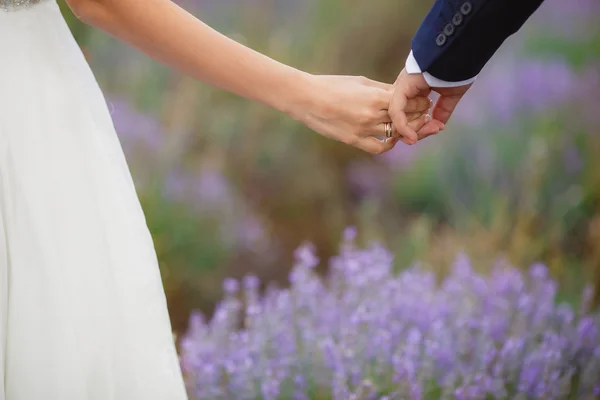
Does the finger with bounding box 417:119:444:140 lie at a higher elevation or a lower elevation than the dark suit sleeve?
lower

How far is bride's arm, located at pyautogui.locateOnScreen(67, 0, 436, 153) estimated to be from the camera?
1073mm

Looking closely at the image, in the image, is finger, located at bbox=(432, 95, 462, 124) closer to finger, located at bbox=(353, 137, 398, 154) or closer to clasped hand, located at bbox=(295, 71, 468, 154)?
clasped hand, located at bbox=(295, 71, 468, 154)

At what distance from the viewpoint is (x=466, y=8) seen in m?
1.24

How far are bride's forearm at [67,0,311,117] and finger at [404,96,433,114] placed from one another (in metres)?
0.25

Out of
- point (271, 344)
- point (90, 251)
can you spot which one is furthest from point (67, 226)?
point (271, 344)

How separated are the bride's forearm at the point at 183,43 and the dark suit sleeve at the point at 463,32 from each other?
25 cm

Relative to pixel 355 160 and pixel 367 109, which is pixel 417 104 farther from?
pixel 355 160

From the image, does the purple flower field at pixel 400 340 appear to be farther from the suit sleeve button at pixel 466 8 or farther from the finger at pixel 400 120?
the suit sleeve button at pixel 466 8

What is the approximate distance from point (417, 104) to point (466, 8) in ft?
0.67

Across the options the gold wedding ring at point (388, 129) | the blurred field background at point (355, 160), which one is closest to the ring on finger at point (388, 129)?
the gold wedding ring at point (388, 129)

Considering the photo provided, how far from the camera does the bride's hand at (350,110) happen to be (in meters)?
1.29

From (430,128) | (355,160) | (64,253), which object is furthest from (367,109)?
(355,160)

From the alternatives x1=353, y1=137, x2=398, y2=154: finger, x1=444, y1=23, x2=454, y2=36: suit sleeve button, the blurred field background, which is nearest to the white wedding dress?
x1=353, y1=137, x2=398, y2=154: finger

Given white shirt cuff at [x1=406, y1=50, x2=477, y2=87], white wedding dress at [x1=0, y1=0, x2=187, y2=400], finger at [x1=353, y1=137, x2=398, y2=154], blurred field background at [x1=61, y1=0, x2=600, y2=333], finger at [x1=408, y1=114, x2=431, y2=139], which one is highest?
blurred field background at [x1=61, y1=0, x2=600, y2=333]
